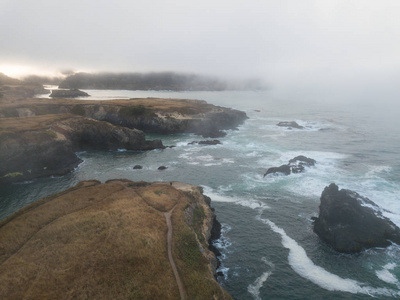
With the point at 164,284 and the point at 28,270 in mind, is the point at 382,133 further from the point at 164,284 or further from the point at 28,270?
the point at 28,270

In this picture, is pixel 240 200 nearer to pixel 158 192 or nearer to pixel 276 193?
pixel 276 193

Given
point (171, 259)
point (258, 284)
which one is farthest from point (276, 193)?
point (171, 259)

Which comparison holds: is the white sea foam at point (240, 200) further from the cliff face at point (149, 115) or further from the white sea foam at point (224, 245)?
the cliff face at point (149, 115)

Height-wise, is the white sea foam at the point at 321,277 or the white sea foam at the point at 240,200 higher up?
the white sea foam at the point at 321,277

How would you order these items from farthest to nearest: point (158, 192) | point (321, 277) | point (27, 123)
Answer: point (27, 123) < point (158, 192) < point (321, 277)

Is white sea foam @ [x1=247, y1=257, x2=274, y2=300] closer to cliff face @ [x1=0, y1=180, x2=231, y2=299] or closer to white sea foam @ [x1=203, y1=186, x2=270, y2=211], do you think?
cliff face @ [x1=0, y1=180, x2=231, y2=299]

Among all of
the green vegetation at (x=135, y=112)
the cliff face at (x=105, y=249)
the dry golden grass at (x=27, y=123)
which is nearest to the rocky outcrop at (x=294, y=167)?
the cliff face at (x=105, y=249)

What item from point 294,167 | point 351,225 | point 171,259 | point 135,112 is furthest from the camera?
point 135,112
